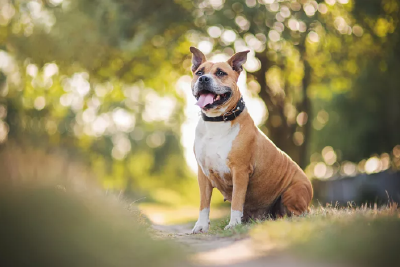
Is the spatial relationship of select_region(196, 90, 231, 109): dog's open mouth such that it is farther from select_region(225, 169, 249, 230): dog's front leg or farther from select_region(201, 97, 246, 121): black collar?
select_region(225, 169, 249, 230): dog's front leg

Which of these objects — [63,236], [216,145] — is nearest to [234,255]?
[63,236]

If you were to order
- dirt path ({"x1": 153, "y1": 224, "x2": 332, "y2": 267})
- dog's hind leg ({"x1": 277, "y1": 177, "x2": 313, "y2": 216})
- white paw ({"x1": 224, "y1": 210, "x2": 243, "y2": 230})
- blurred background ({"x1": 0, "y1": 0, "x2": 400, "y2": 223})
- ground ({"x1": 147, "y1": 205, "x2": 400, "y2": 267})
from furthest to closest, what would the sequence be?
blurred background ({"x1": 0, "y1": 0, "x2": 400, "y2": 223}), dog's hind leg ({"x1": 277, "y1": 177, "x2": 313, "y2": 216}), white paw ({"x1": 224, "y1": 210, "x2": 243, "y2": 230}), ground ({"x1": 147, "y1": 205, "x2": 400, "y2": 267}), dirt path ({"x1": 153, "y1": 224, "x2": 332, "y2": 267})

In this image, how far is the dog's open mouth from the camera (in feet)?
20.1

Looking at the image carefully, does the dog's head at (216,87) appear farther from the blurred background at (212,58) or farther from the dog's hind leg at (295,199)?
the dog's hind leg at (295,199)

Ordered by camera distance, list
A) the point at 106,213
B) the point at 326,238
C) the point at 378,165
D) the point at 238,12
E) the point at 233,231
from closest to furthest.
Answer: the point at 326,238 → the point at 106,213 → the point at 233,231 → the point at 238,12 → the point at 378,165

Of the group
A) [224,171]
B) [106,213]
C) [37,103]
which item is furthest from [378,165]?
[106,213]

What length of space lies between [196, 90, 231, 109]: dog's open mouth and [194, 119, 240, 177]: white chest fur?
30 cm

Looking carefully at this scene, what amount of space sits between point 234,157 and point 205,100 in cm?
84

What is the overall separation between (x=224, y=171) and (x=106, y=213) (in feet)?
6.59

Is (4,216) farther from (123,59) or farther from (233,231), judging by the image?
(123,59)

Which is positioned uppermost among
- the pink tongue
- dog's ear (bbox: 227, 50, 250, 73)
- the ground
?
dog's ear (bbox: 227, 50, 250, 73)

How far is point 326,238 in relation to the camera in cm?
430

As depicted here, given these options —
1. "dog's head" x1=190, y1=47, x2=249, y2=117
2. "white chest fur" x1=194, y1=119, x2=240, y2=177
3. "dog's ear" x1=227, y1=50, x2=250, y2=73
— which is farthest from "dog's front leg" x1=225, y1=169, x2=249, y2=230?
"dog's ear" x1=227, y1=50, x2=250, y2=73

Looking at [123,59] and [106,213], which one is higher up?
[123,59]
